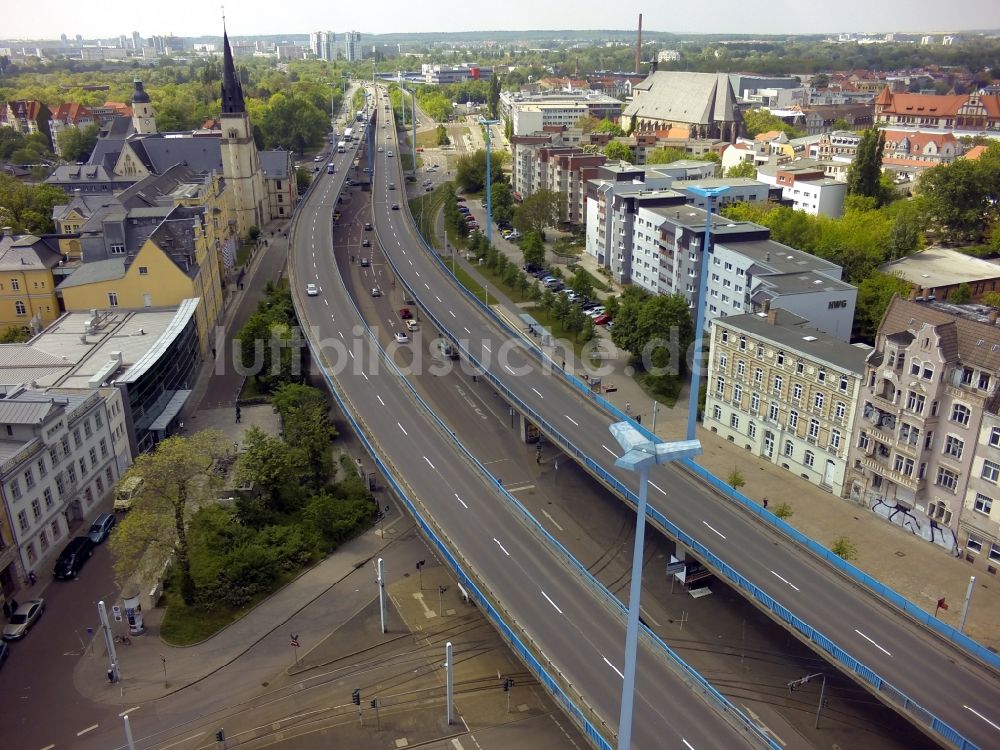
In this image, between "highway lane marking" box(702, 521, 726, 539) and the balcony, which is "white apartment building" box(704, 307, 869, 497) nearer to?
the balcony

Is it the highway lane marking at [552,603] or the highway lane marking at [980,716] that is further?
the highway lane marking at [552,603]

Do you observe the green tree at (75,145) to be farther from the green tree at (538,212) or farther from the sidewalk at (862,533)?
the sidewalk at (862,533)

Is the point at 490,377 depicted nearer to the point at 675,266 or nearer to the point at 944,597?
the point at 675,266

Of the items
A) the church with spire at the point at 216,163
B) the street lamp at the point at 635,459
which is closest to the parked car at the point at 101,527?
the street lamp at the point at 635,459

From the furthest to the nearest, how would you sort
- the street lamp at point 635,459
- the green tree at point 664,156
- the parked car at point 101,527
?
1. the green tree at point 664,156
2. the parked car at point 101,527
3. the street lamp at point 635,459

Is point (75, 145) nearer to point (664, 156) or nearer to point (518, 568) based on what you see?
point (664, 156)

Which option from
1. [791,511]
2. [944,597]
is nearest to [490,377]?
[791,511]
